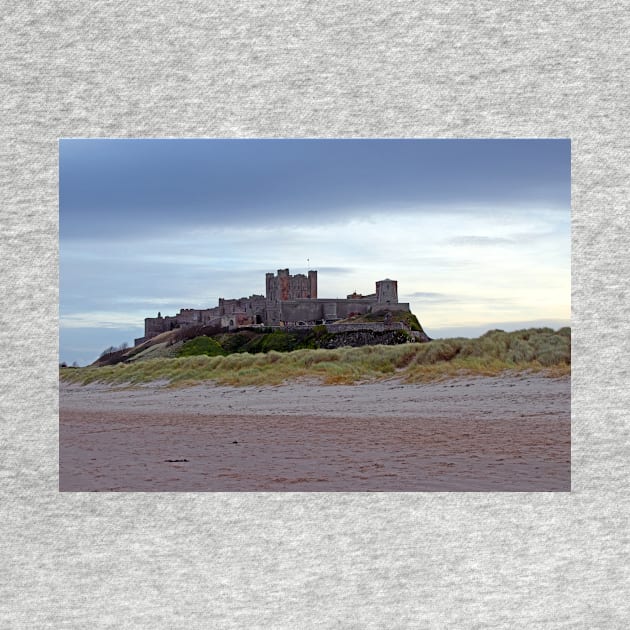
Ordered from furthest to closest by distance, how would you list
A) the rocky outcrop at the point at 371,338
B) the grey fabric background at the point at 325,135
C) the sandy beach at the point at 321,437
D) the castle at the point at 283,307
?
1. the rocky outcrop at the point at 371,338
2. the castle at the point at 283,307
3. the sandy beach at the point at 321,437
4. the grey fabric background at the point at 325,135

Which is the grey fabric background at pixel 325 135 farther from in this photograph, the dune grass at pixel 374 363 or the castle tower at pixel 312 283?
the castle tower at pixel 312 283

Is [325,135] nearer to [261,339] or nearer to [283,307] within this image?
[283,307]

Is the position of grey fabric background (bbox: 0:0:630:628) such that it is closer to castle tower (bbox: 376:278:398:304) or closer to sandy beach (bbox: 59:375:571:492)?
sandy beach (bbox: 59:375:571:492)

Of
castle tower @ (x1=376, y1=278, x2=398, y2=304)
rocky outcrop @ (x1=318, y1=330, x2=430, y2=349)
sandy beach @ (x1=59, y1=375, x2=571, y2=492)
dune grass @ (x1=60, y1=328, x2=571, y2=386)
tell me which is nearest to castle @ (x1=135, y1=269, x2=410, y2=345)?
castle tower @ (x1=376, y1=278, x2=398, y2=304)

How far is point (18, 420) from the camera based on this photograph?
4.21 m

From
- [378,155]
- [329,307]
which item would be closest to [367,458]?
[329,307]

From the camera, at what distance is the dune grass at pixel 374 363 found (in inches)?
174

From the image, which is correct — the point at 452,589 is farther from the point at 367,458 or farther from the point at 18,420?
the point at 18,420

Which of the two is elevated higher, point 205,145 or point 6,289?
point 205,145

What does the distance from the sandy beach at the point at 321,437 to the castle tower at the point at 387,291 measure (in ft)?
2.06

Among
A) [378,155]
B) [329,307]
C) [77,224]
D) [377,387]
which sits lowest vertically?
[377,387]

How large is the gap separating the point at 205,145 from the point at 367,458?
1.87 meters

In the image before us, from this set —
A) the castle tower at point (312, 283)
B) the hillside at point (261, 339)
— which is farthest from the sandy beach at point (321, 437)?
the castle tower at point (312, 283)

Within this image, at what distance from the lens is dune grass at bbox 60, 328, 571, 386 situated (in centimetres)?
442
